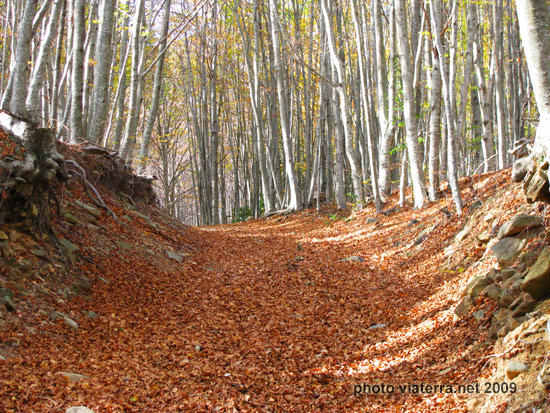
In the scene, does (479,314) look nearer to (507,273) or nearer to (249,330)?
(507,273)

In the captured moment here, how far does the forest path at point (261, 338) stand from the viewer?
9.70 feet

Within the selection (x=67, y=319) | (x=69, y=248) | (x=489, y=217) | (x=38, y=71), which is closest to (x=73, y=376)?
(x=67, y=319)

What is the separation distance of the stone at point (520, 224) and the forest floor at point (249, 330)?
426 mm

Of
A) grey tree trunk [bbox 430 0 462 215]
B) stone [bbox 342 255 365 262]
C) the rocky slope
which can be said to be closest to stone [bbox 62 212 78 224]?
the rocky slope

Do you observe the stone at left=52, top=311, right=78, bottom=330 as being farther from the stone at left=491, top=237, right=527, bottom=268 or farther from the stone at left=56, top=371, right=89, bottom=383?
the stone at left=491, top=237, right=527, bottom=268

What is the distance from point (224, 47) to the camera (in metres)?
16.4

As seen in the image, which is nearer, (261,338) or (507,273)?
(507,273)

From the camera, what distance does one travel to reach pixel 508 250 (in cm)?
374

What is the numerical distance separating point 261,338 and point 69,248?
2445 millimetres

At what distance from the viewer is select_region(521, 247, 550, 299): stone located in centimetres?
288

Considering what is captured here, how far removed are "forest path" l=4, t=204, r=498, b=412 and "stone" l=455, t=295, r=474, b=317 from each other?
0.10 metres

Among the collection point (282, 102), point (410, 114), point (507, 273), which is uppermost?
point (282, 102)

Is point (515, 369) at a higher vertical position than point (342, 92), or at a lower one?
lower

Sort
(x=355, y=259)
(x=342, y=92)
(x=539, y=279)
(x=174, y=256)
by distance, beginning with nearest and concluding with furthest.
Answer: (x=539, y=279) → (x=174, y=256) → (x=355, y=259) → (x=342, y=92)
